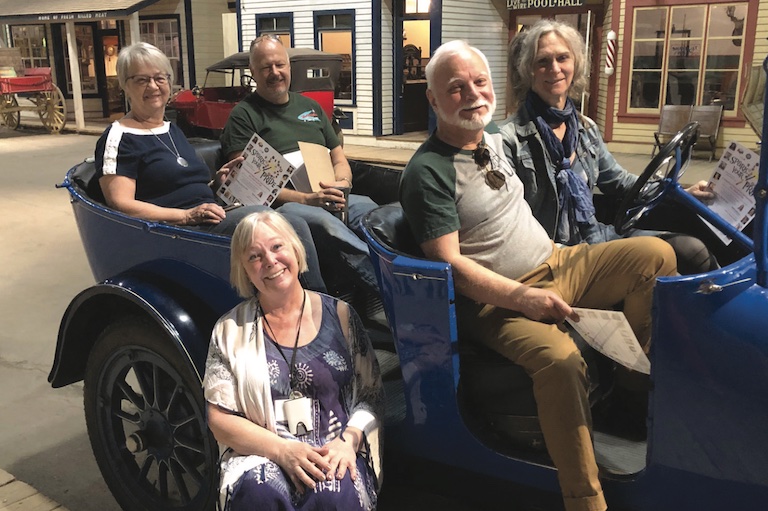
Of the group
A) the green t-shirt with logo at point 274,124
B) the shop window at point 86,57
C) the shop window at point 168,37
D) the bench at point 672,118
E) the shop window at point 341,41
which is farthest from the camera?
the shop window at point 86,57

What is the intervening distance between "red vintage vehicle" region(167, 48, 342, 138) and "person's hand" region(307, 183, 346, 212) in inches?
348

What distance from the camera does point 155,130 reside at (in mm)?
3094

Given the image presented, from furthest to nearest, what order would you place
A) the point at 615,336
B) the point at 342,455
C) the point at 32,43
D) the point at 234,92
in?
the point at 32,43
the point at 234,92
the point at 342,455
the point at 615,336

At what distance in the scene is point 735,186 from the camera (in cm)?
258

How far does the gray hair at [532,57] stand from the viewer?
111 inches

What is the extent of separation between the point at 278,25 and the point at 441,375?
14339mm

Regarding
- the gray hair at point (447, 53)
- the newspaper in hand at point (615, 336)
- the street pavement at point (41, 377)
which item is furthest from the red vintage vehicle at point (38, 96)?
the newspaper in hand at point (615, 336)

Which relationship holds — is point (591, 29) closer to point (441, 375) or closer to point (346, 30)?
point (346, 30)

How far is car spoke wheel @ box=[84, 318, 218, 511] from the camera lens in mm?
2498

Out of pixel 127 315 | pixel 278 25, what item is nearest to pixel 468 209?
pixel 127 315

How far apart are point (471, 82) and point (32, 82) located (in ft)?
57.3

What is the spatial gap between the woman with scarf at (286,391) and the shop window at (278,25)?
13.7m

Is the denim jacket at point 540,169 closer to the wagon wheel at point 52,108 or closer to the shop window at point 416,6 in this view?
the shop window at point 416,6

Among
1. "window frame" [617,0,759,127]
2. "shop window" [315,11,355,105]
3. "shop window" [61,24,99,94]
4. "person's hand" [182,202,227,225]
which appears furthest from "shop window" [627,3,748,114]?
"shop window" [61,24,99,94]
